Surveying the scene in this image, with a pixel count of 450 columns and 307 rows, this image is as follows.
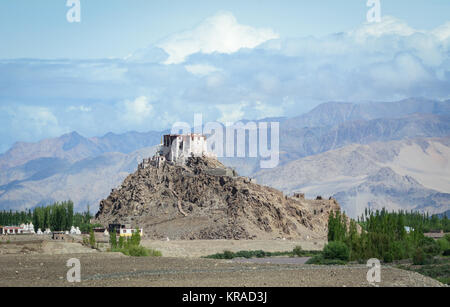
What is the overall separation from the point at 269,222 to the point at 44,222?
1362 inches

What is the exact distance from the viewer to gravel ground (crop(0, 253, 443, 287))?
141 ft

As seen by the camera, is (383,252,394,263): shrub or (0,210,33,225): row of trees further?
(0,210,33,225): row of trees

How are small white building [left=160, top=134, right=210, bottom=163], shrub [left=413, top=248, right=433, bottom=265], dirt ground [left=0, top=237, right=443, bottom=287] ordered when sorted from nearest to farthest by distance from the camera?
1. dirt ground [left=0, top=237, right=443, bottom=287]
2. shrub [left=413, top=248, right=433, bottom=265]
3. small white building [left=160, top=134, right=210, bottom=163]

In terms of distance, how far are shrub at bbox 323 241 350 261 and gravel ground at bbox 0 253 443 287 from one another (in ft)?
59.7

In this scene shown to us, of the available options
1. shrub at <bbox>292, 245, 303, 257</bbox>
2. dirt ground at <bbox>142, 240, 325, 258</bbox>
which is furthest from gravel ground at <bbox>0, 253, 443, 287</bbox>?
shrub at <bbox>292, 245, 303, 257</bbox>

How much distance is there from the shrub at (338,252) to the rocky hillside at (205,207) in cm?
4227

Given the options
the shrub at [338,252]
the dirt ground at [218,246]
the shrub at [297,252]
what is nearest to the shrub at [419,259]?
the shrub at [338,252]

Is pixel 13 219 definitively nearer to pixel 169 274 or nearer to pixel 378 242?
pixel 378 242

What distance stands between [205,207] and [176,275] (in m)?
79.9

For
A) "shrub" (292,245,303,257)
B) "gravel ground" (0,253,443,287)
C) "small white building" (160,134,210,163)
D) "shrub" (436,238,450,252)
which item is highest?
"small white building" (160,134,210,163)

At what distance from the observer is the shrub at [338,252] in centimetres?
7353

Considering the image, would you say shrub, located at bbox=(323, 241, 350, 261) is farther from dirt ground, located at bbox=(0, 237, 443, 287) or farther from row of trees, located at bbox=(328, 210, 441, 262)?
dirt ground, located at bbox=(0, 237, 443, 287)

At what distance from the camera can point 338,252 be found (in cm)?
7419

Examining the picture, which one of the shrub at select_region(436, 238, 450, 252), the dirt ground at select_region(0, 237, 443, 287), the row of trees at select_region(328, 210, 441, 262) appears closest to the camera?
the dirt ground at select_region(0, 237, 443, 287)
